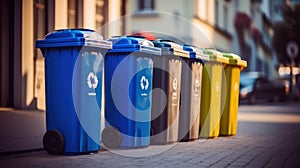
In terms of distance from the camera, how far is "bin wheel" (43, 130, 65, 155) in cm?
831

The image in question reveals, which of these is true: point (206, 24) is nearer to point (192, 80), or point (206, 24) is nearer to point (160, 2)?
point (160, 2)

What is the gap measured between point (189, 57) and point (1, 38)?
7.13 m

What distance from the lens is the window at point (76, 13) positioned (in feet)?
60.7

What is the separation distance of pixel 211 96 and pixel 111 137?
104 inches

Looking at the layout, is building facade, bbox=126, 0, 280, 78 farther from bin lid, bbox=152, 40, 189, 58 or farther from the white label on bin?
the white label on bin

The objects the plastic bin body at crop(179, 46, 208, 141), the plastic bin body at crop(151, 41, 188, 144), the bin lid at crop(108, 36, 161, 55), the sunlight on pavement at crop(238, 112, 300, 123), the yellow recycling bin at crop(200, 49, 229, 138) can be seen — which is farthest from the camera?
the sunlight on pavement at crop(238, 112, 300, 123)

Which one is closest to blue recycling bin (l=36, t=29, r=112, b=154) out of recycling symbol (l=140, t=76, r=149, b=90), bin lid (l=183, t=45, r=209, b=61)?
recycling symbol (l=140, t=76, r=149, b=90)

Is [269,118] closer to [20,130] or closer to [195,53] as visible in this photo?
[195,53]

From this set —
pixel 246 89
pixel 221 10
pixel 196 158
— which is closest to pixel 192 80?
pixel 196 158

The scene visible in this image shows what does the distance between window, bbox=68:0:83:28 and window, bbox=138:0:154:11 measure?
49.5 feet

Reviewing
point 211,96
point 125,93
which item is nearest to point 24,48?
point 211,96

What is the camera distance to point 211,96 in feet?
37.1

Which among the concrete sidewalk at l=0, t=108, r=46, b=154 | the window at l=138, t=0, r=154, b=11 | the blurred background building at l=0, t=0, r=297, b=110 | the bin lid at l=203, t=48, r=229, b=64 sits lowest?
the concrete sidewalk at l=0, t=108, r=46, b=154

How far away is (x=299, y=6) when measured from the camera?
5025 cm
